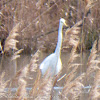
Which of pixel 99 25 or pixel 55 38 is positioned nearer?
pixel 99 25

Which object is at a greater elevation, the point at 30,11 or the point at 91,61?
the point at 30,11

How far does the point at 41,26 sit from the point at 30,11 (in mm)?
336

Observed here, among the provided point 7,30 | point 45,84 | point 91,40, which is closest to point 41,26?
point 7,30

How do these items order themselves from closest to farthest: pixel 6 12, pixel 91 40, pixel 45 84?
1. pixel 45 84
2. pixel 6 12
3. pixel 91 40

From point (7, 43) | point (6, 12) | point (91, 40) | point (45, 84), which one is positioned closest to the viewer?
point (45, 84)

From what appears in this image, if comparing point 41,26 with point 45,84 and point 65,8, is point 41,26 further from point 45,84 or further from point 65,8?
point 45,84

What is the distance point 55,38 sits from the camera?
4.58 meters

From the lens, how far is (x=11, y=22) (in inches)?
160

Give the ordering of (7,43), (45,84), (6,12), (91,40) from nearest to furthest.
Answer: (45,84)
(7,43)
(6,12)
(91,40)

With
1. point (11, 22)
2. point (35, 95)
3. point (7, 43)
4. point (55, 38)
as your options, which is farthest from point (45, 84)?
point (55, 38)

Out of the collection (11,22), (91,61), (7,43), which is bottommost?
(91,61)

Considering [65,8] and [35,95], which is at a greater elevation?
[65,8]

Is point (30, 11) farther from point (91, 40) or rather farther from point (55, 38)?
point (91, 40)

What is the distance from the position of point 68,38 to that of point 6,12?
2.75 meters
